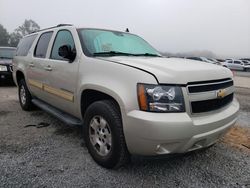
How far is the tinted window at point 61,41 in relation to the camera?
12.3ft

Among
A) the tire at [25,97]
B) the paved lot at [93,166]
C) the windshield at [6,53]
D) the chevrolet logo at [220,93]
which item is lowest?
the paved lot at [93,166]

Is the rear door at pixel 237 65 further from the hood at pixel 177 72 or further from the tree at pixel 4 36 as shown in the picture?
the tree at pixel 4 36

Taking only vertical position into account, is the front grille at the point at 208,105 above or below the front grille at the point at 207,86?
below

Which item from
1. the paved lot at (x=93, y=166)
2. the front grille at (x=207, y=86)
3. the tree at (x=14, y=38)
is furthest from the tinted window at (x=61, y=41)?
the tree at (x=14, y=38)

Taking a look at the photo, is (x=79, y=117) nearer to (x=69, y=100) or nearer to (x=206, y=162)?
(x=69, y=100)

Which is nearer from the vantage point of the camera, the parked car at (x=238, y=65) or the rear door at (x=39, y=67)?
the rear door at (x=39, y=67)

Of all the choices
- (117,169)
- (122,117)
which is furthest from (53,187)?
(122,117)

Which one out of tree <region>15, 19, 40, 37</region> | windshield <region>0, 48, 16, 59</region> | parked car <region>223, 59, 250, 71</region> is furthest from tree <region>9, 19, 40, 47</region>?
windshield <region>0, 48, 16, 59</region>

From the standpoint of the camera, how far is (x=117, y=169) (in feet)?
9.43

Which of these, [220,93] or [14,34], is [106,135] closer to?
[220,93]

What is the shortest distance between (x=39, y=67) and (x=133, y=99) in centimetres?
268

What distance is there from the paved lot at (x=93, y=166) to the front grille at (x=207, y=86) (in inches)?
32.3

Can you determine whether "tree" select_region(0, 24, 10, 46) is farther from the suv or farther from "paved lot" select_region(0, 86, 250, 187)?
the suv

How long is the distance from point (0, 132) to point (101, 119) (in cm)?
229
